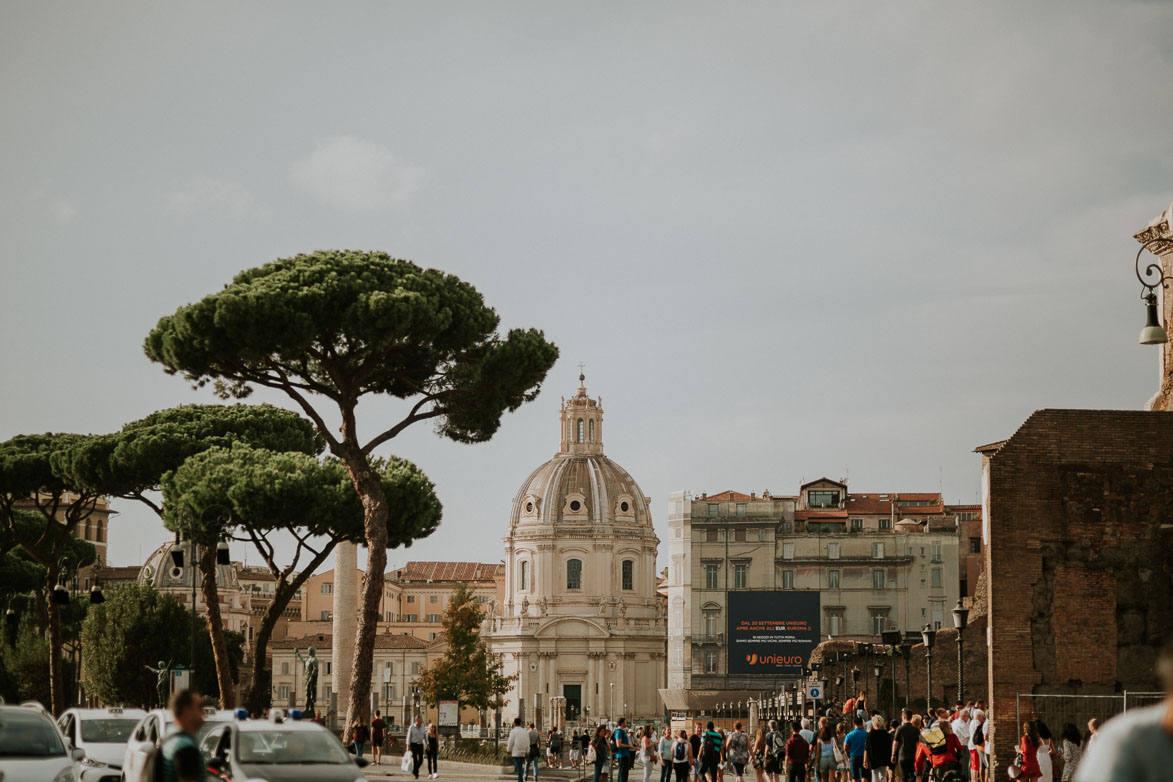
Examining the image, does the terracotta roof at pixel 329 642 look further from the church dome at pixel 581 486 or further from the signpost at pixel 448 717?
the signpost at pixel 448 717

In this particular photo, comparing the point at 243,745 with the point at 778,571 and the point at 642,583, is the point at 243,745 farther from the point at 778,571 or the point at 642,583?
the point at 642,583

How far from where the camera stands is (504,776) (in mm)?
28875

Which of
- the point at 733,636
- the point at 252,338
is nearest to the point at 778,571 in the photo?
the point at 733,636

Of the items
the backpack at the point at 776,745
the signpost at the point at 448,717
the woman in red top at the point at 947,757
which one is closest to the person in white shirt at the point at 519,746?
the backpack at the point at 776,745

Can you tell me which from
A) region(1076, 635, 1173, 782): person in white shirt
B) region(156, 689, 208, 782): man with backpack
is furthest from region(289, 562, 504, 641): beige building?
region(1076, 635, 1173, 782): person in white shirt

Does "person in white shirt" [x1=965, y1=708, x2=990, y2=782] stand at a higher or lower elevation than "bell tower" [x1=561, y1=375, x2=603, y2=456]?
lower

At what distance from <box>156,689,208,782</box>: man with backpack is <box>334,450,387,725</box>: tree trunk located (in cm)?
1869

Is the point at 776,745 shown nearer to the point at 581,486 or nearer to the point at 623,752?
the point at 623,752

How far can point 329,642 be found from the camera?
106 meters

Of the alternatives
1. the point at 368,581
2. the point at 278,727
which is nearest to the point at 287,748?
the point at 278,727

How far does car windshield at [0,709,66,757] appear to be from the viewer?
12.8m

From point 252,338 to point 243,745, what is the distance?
14515mm

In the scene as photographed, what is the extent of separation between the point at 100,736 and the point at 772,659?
186ft

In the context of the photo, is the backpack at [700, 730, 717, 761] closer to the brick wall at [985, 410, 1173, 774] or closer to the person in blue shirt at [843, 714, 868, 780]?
the person in blue shirt at [843, 714, 868, 780]
